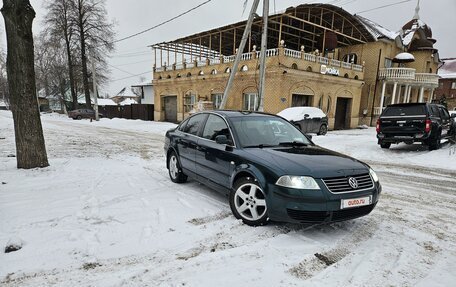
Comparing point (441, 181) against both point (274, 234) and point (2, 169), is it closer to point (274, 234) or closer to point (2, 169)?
point (274, 234)

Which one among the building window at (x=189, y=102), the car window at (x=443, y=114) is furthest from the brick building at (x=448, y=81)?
the car window at (x=443, y=114)

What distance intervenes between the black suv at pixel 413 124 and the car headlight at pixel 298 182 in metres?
8.91

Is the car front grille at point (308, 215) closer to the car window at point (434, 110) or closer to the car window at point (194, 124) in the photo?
the car window at point (194, 124)

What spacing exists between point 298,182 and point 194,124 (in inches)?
113

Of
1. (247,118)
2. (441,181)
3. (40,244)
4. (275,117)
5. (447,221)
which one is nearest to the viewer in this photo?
(40,244)

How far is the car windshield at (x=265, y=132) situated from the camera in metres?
4.39

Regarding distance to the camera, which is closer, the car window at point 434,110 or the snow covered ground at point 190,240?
the snow covered ground at point 190,240

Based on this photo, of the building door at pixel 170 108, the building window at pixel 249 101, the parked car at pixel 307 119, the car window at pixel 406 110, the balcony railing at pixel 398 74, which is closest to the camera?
the car window at pixel 406 110

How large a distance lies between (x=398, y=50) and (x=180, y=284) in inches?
1322

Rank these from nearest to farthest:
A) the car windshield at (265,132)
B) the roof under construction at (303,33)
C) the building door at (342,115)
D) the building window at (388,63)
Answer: the car windshield at (265,132)
the roof under construction at (303,33)
the building door at (342,115)
the building window at (388,63)

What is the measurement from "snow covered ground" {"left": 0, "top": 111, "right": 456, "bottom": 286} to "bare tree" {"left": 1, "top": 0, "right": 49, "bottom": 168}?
27.1 inches

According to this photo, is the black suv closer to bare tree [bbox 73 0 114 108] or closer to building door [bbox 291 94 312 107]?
building door [bbox 291 94 312 107]

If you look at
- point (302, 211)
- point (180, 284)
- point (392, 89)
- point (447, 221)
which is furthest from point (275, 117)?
point (392, 89)

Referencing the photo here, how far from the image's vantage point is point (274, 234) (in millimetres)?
3600
